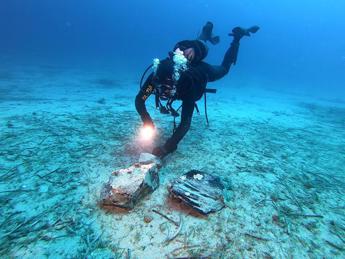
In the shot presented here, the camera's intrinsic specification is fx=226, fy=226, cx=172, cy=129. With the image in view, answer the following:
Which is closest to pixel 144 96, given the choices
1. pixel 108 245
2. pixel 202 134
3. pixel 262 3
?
pixel 202 134

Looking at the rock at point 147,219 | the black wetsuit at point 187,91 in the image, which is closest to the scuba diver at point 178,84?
the black wetsuit at point 187,91

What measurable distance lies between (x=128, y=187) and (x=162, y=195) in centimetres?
66

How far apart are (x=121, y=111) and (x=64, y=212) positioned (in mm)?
5342

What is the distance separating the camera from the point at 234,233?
297cm

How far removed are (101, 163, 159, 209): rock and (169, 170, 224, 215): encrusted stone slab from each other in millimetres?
421

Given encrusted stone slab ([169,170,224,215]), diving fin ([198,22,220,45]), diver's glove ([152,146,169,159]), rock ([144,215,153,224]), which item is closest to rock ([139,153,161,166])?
diver's glove ([152,146,169,159])

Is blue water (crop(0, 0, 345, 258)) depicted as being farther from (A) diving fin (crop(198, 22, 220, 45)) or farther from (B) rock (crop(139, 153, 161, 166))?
(A) diving fin (crop(198, 22, 220, 45))

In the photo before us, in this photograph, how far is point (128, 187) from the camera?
313cm

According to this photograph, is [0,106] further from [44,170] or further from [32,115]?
[44,170]

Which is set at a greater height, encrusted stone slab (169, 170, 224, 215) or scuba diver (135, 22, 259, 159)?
scuba diver (135, 22, 259, 159)

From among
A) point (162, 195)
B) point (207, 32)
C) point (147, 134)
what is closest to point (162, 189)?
point (162, 195)

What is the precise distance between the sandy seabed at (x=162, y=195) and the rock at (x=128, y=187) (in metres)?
0.15

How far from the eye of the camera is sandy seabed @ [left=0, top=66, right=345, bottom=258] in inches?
106

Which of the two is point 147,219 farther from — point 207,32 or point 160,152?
point 207,32
